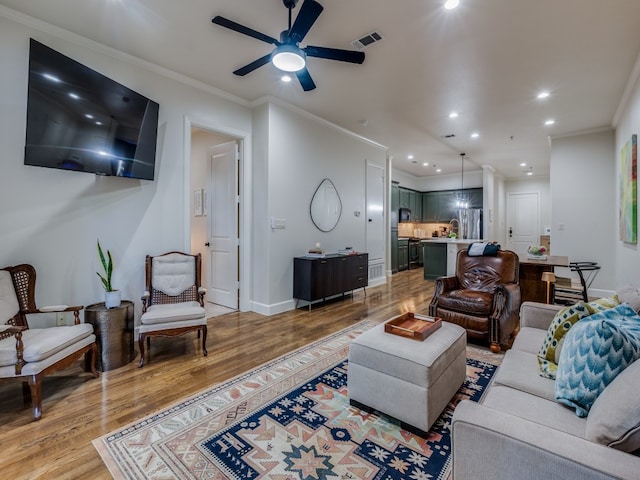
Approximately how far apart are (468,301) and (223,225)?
134 inches

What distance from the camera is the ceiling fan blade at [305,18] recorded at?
204 cm

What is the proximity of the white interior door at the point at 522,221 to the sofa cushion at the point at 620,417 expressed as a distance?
432 inches

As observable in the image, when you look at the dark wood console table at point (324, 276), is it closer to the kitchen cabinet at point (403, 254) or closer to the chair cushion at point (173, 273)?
the chair cushion at point (173, 273)

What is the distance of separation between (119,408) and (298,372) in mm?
1272

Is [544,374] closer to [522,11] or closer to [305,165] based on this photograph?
[522,11]

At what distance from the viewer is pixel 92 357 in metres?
2.55

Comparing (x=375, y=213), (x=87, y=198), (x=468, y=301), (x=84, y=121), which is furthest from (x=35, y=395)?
(x=375, y=213)

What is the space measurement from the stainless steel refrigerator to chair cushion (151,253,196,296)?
8058 millimetres

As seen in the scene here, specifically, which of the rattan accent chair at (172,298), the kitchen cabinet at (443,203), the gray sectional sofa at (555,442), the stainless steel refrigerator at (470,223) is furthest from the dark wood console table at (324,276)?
the kitchen cabinet at (443,203)

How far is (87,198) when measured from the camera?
9.80 ft

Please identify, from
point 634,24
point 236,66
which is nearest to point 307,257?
point 236,66

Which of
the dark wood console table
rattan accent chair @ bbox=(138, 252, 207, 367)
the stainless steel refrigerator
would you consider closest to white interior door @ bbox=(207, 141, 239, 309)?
the dark wood console table

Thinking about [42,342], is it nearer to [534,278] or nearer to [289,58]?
[289,58]

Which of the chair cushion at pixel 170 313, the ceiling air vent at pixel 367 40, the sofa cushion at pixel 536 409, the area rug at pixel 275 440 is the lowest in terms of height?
the area rug at pixel 275 440
